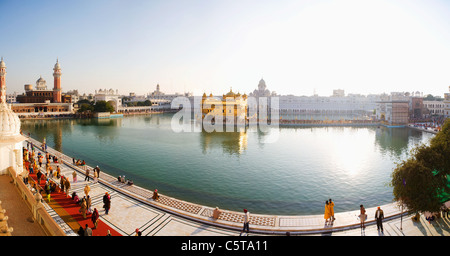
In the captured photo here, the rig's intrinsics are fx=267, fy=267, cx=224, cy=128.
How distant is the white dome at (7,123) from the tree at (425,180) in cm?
1384

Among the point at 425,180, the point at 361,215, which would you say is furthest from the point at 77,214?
the point at 425,180

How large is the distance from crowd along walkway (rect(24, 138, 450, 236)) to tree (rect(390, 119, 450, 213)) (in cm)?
62

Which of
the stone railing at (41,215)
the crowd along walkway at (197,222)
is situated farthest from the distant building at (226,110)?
the stone railing at (41,215)

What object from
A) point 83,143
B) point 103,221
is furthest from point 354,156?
point 83,143

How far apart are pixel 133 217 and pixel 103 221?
886 millimetres

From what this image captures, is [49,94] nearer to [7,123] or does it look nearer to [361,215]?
[7,123]

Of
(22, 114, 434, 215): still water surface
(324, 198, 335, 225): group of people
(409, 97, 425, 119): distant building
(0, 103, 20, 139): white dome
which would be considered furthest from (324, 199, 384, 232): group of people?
(409, 97, 425, 119): distant building

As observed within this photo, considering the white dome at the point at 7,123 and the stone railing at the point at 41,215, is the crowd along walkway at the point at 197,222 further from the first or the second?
the white dome at the point at 7,123

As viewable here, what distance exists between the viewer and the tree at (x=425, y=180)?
7.50m

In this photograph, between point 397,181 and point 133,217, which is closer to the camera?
point 397,181

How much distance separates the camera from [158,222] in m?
8.41

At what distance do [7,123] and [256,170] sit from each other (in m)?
11.9

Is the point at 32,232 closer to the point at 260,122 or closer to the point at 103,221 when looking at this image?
the point at 103,221

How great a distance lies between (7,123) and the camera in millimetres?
10312
